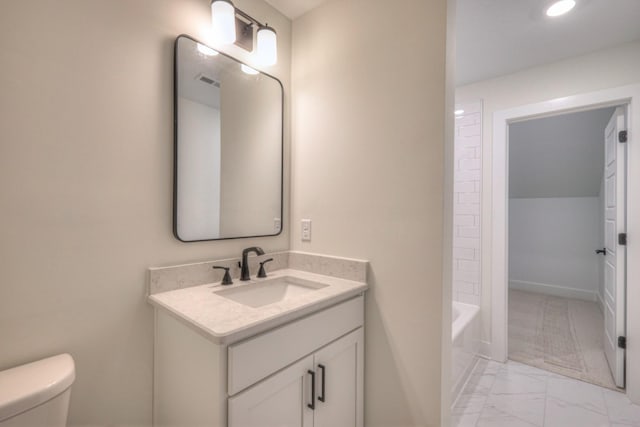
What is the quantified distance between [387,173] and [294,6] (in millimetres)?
1137

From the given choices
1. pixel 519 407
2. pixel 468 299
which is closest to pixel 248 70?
pixel 468 299

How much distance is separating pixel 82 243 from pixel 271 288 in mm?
821

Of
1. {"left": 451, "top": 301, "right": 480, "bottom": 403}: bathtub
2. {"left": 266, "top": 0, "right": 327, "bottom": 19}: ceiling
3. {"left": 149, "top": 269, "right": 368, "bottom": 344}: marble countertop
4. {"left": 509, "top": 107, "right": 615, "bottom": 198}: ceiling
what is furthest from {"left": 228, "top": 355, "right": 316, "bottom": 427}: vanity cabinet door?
{"left": 509, "top": 107, "right": 615, "bottom": 198}: ceiling

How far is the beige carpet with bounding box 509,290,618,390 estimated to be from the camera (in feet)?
7.48

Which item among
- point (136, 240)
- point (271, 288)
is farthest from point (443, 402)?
point (136, 240)

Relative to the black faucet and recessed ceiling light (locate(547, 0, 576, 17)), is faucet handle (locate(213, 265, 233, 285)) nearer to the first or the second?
the black faucet

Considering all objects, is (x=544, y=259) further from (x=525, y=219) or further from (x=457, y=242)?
(x=457, y=242)

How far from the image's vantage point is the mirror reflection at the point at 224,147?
1.33 meters

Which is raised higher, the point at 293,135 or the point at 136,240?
the point at 293,135

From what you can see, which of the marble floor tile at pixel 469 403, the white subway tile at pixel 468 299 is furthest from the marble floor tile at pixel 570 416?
the white subway tile at pixel 468 299

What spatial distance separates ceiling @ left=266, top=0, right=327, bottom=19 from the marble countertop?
1551mm

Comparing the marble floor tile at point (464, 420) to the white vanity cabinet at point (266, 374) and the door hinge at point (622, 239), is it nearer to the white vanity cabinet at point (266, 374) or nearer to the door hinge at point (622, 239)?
the white vanity cabinet at point (266, 374)

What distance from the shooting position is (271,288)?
154 centimetres

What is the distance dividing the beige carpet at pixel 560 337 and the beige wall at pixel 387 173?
67.8 inches
